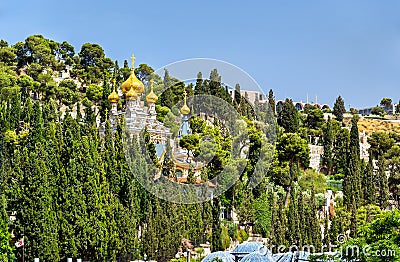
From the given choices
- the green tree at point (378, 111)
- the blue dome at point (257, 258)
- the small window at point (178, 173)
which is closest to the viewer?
the blue dome at point (257, 258)

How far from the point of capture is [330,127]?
116 feet

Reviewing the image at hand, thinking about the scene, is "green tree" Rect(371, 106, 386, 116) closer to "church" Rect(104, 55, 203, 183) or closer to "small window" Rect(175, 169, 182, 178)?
"church" Rect(104, 55, 203, 183)

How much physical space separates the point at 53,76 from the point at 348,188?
24.2 metres

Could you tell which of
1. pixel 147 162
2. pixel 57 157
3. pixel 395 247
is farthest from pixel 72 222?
A: pixel 395 247

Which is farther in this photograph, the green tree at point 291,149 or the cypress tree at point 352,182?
the green tree at point 291,149

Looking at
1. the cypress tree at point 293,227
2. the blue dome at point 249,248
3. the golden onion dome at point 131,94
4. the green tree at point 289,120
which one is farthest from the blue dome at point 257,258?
the green tree at point 289,120

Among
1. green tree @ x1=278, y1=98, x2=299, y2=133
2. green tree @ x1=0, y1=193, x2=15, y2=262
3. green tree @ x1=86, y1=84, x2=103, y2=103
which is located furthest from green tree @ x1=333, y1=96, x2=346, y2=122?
green tree @ x1=0, y1=193, x2=15, y2=262

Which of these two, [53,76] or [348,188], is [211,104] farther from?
[53,76]

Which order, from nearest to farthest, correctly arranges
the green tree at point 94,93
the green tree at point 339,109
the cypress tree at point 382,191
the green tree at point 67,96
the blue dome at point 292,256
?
the blue dome at point 292,256
the cypress tree at point 382,191
the green tree at point 67,96
the green tree at point 94,93
the green tree at point 339,109

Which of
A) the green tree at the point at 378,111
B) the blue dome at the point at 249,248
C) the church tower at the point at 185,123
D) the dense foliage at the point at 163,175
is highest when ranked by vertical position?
the green tree at the point at 378,111

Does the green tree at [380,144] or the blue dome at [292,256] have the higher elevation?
the green tree at [380,144]

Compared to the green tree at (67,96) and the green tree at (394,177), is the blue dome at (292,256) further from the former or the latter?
the green tree at (67,96)

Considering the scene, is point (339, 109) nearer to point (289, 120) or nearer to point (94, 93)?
point (289, 120)

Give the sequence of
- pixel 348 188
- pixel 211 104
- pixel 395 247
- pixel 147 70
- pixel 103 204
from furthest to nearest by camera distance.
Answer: pixel 147 70 < pixel 211 104 < pixel 348 188 < pixel 103 204 < pixel 395 247
